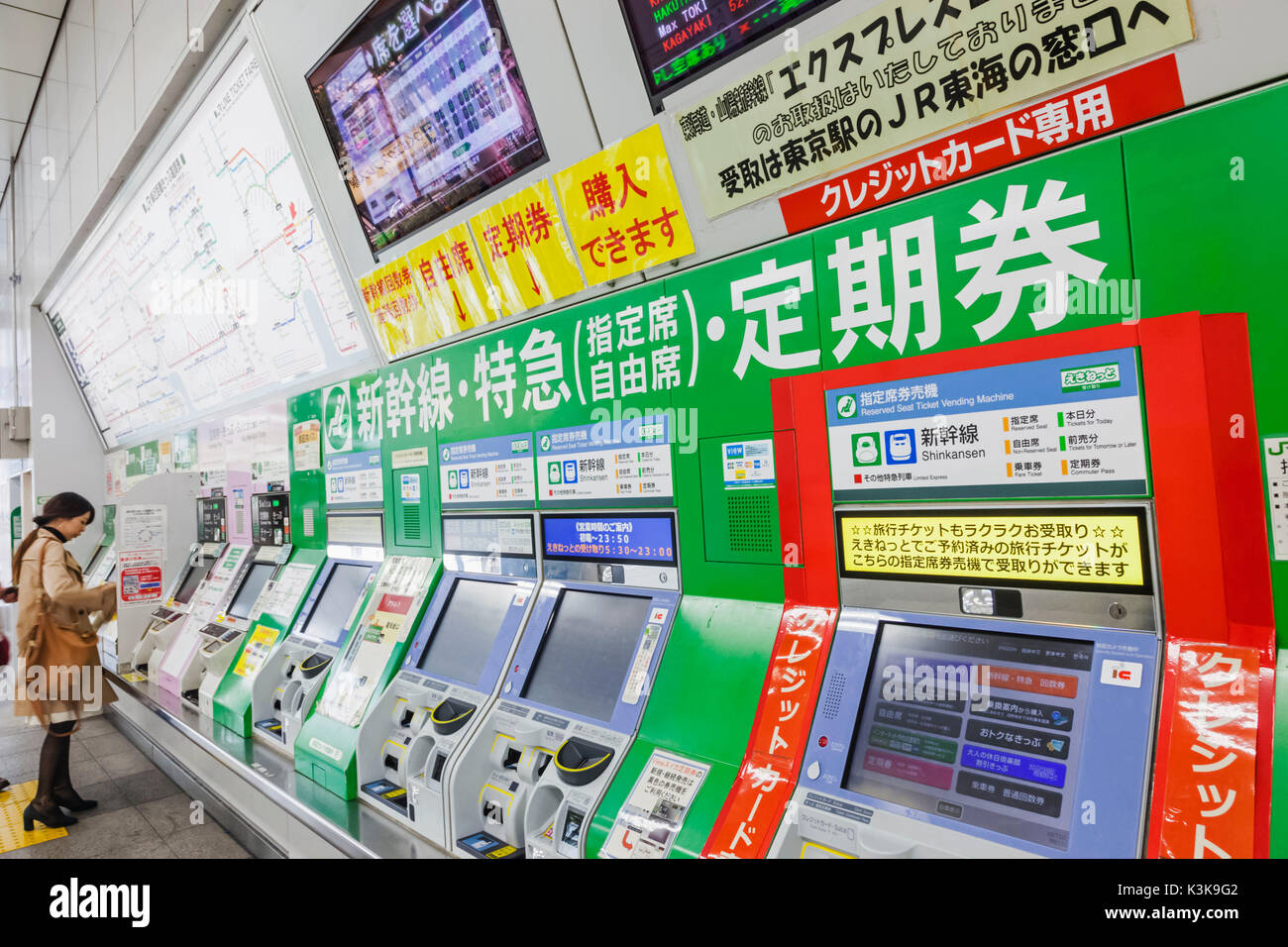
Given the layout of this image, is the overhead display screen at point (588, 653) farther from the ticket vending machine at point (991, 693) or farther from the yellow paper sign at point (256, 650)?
the yellow paper sign at point (256, 650)

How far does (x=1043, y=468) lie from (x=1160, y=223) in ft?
1.82

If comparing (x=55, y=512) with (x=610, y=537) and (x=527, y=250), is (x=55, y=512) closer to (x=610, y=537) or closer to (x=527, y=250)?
(x=527, y=250)

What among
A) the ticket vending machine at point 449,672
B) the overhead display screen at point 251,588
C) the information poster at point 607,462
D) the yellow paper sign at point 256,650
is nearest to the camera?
the information poster at point 607,462

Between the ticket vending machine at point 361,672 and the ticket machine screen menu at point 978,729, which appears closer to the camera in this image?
the ticket machine screen menu at point 978,729

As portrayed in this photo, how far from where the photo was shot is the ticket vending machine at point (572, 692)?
6.96 ft

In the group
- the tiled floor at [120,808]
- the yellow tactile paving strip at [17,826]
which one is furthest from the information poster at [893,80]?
the yellow tactile paving strip at [17,826]

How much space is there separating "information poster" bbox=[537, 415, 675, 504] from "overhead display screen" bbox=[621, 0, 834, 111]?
3.46 feet

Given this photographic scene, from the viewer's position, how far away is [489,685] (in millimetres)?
2613

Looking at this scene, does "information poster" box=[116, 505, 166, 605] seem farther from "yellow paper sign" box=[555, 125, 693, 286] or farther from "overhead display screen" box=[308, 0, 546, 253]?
"yellow paper sign" box=[555, 125, 693, 286]

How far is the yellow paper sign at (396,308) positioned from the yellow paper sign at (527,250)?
2.05ft

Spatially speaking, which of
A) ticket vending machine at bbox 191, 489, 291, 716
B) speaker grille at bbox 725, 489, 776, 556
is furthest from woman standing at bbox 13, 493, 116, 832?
speaker grille at bbox 725, 489, 776, 556
